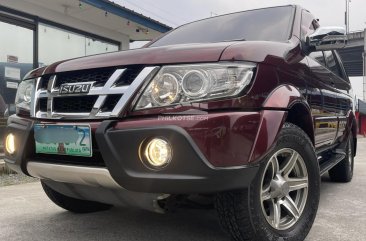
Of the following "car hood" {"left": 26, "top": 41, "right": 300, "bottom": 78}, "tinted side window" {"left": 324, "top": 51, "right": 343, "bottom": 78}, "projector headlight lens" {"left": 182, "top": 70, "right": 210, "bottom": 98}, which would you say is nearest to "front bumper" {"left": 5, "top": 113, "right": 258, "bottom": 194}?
"projector headlight lens" {"left": 182, "top": 70, "right": 210, "bottom": 98}

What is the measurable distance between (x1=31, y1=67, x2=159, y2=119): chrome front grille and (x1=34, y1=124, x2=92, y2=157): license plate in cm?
8

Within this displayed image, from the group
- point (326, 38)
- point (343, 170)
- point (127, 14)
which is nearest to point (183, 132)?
point (326, 38)

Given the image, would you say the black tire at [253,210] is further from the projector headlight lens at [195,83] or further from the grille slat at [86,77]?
the grille slat at [86,77]

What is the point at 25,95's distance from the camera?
9.53ft

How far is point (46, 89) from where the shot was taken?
8.77 feet

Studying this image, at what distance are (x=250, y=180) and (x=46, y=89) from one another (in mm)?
1392

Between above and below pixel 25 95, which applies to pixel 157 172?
below

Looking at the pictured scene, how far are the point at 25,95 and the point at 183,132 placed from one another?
1.39m

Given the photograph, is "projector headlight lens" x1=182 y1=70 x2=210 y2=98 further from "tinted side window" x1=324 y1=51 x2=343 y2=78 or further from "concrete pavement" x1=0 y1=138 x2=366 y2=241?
"tinted side window" x1=324 y1=51 x2=343 y2=78

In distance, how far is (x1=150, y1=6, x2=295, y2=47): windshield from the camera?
3289 mm

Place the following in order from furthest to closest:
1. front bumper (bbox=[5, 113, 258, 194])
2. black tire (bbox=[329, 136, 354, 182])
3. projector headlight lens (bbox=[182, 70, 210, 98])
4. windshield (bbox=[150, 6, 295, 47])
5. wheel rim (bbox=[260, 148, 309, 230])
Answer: black tire (bbox=[329, 136, 354, 182])
windshield (bbox=[150, 6, 295, 47])
wheel rim (bbox=[260, 148, 309, 230])
projector headlight lens (bbox=[182, 70, 210, 98])
front bumper (bbox=[5, 113, 258, 194])

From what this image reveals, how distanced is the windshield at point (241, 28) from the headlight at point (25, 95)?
1.19 metres

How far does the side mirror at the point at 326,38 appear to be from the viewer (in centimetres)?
315

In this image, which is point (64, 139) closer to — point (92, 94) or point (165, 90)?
point (92, 94)
